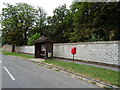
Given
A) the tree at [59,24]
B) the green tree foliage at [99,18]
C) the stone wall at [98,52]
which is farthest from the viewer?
the tree at [59,24]

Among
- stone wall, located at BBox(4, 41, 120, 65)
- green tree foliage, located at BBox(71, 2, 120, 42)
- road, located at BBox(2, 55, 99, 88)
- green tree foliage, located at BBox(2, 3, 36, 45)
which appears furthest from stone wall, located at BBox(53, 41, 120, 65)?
green tree foliage, located at BBox(2, 3, 36, 45)

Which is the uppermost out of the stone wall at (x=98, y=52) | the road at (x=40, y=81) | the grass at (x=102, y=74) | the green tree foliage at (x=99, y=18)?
the green tree foliage at (x=99, y=18)

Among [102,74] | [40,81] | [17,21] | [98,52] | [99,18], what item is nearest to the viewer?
[40,81]

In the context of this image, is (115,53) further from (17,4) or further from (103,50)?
(17,4)

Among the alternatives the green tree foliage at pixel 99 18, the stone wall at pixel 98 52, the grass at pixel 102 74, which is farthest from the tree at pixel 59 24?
the grass at pixel 102 74

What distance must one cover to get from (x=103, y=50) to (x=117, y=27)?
539cm

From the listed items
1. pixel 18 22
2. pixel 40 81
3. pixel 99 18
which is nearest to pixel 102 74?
pixel 40 81

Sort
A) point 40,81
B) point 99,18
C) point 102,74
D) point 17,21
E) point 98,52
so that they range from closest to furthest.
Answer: point 40,81, point 102,74, point 98,52, point 99,18, point 17,21

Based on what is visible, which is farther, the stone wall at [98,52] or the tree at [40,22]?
the tree at [40,22]

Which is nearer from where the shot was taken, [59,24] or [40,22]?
[59,24]

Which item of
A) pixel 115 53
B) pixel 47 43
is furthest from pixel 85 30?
pixel 115 53

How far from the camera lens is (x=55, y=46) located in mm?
20547

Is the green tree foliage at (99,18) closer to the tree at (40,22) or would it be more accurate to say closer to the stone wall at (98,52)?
the stone wall at (98,52)

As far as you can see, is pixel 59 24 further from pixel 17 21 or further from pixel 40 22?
pixel 17 21
